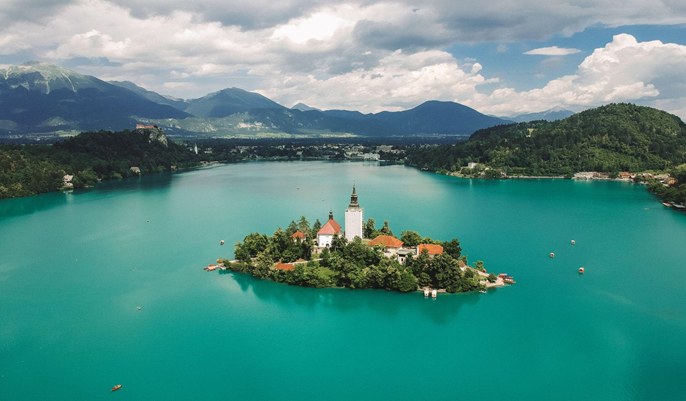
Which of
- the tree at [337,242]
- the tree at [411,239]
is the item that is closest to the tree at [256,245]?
the tree at [337,242]

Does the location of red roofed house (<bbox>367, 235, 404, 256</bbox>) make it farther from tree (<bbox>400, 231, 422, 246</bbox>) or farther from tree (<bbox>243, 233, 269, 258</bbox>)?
tree (<bbox>243, 233, 269, 258</bbox>)

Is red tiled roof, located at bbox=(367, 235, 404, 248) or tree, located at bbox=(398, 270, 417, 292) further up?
red tiled roof, located at bbox=(367, 235, 404, 248)

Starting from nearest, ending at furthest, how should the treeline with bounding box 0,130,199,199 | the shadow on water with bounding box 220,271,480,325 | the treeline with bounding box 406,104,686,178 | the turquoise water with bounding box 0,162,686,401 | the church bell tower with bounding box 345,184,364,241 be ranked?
1. the turquoise water with bounding box 0,162,686,401
2. the shadow on water with bounding box 220,271,480,325
3. the church bell tower with bounding box 345,184,364,241
4. the treeline with bounding box 0,130,199,199
5. the treeline with bounding box 406,104,686,178

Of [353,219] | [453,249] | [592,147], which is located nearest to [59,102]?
[592,147]

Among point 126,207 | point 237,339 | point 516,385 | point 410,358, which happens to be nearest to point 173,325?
point 237,339

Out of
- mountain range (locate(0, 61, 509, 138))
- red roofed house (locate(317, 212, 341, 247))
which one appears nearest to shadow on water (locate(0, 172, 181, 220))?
red roofed house (locate(317, 212, 341, 247))

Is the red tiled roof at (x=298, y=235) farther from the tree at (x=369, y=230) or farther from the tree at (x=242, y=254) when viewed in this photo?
the tree at (x=369, y=230)

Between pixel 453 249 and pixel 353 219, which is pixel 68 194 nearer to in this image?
pixel 353 219
